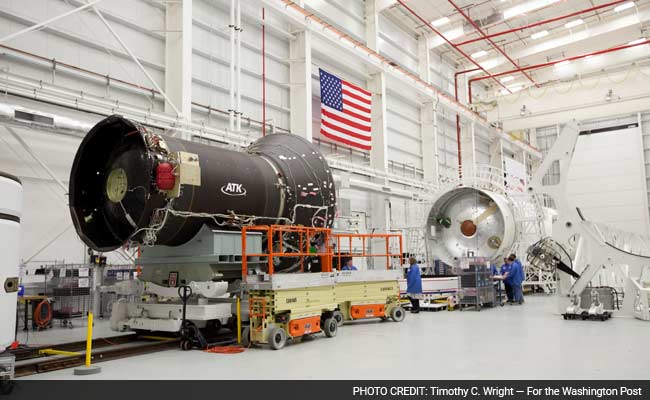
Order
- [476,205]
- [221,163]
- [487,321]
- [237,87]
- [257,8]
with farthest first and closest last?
[257,8]
[476,205]
[237,87]
[487,321]
[221,163]

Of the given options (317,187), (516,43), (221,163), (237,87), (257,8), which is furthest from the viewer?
(516,43)

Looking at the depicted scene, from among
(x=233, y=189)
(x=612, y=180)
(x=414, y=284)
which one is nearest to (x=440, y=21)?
(x=414, y=284)

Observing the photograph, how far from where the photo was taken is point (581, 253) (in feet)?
35.5

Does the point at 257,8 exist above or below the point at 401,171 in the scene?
above

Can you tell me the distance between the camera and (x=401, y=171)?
72.0 feet

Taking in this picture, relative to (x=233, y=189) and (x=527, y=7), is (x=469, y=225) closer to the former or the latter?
(x=233, y=189)

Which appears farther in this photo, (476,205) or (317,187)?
(476,205)

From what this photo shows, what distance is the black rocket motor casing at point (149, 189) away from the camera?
677 cm

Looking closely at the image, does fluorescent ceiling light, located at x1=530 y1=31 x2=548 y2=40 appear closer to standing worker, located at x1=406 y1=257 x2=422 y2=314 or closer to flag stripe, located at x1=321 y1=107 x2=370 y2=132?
flag stripe, located at x1=321 y1=107 x2=370 y2=132

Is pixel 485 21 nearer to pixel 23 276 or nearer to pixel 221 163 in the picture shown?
pixel 221 163

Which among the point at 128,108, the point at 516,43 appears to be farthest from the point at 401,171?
the point at 128,108

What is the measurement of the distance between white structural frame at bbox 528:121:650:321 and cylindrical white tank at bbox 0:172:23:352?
8994mm

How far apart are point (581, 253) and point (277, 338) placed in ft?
22.3

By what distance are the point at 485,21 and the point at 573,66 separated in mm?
4701
